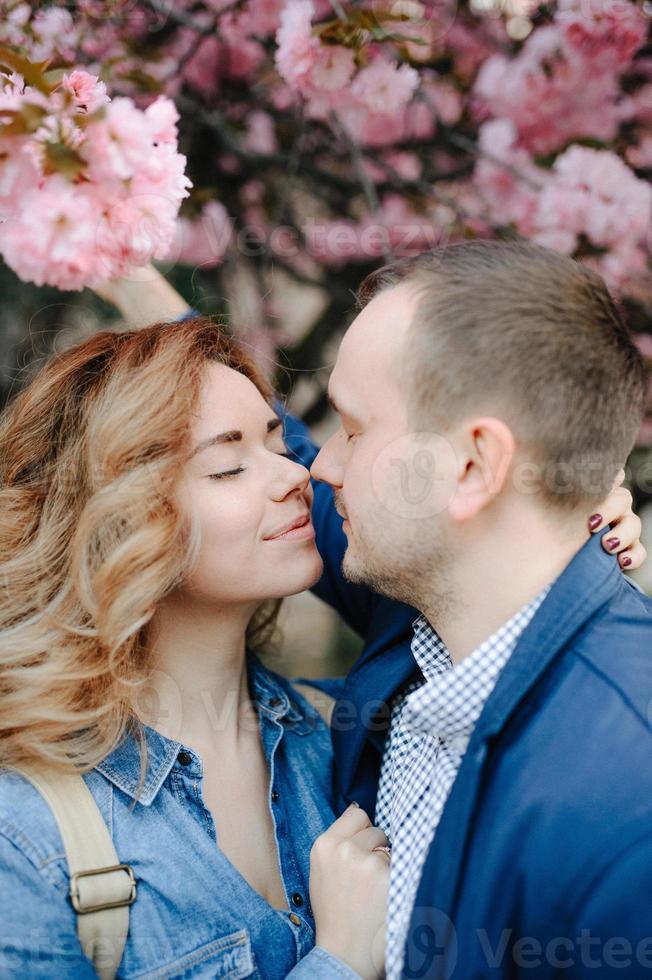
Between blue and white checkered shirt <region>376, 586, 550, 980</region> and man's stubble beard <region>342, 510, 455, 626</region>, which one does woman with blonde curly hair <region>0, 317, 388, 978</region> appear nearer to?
blue and white checkered shirt <region>376, 586, 550, 980</region>

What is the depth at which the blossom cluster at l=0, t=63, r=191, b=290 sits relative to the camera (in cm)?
123

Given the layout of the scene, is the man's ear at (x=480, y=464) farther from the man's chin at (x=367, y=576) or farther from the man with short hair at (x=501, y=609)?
the man's chin at (x=367, y=576)

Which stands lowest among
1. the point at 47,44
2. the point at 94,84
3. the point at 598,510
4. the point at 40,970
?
the point at 40,970

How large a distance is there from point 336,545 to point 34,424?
73 centimetres

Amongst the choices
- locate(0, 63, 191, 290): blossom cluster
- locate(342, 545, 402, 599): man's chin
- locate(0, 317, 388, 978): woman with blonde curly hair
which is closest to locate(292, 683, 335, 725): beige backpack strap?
locate(0, 317, 388, 978): woman with blonde curly hair

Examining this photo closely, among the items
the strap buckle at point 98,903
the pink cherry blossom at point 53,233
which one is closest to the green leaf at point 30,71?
the pink cherry blossom at point 53,233

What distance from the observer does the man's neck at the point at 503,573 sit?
1.45m

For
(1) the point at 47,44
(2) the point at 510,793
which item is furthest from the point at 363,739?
(1) the point at 47,44

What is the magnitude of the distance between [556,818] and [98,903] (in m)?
0.71

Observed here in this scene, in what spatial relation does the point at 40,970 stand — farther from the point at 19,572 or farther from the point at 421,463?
the point at 421,463

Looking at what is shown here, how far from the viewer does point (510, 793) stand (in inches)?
50.4

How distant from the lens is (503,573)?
4.77 ft

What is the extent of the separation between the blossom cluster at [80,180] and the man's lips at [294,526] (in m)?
0.56

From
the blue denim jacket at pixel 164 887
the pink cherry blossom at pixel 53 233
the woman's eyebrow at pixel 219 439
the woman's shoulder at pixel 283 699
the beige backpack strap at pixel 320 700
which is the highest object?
the pink cherry blossom at pixel 53 233
